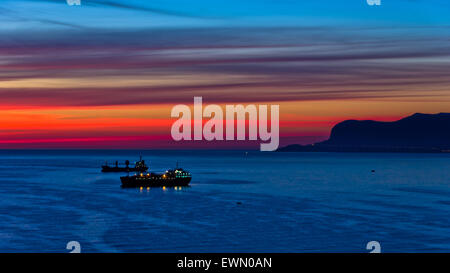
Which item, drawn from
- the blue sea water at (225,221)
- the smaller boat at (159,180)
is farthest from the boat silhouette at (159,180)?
the blue sea water at (225,221)

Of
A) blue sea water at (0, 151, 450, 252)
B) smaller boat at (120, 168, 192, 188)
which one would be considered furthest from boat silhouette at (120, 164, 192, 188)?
blue sea water at (0, 151, 450, 252)

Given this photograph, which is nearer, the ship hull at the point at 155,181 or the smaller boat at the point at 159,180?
the ship hull at the point at 155,181

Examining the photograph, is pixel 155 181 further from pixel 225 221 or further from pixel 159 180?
pixel 225 221

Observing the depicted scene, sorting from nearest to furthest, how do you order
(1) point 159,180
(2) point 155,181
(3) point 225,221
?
(3) point 225,221 < (2) point 155,181 < (1) point 159,180

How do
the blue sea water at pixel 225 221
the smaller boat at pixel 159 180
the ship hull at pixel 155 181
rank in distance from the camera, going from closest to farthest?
the blue sea water at pixel 225 221 < the ship hull at pixel 155 181 < the smaller boat at pixel 159 180

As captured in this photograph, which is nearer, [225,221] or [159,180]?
[225,221]

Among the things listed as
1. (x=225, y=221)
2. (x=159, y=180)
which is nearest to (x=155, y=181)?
(x=159, y=180)

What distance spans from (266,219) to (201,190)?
Result: 49440 mm

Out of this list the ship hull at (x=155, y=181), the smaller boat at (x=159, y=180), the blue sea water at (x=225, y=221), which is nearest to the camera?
the blue sea water at (x=225, y=221)

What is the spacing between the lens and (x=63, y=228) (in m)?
60.4

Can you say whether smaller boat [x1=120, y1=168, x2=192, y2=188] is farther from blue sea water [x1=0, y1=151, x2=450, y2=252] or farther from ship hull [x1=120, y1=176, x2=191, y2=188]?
blue sea water [x1=0, y1=151, x2=450, y2=252]

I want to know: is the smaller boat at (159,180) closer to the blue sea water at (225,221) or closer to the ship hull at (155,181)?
the ship hull at (155,181)
